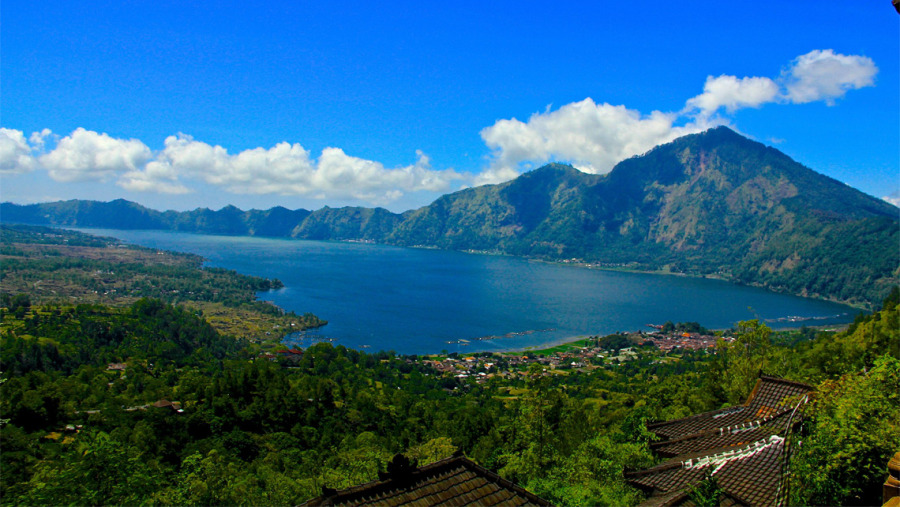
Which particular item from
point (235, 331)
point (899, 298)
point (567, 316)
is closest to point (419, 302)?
point (567, 316)

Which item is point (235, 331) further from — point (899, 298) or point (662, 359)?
point (899, 298)

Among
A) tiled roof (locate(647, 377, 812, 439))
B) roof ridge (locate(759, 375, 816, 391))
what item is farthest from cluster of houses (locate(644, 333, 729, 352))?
roof ridge (locate(759, 375, 816, 391))

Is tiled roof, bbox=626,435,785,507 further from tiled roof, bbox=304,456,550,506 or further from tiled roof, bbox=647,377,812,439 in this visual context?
tiled roof, bbox=304,456,550,506

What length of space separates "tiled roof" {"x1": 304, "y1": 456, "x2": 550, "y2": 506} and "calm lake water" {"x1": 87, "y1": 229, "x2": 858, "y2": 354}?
188ft

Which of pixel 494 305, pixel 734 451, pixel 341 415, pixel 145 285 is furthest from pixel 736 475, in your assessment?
pixel 145 285

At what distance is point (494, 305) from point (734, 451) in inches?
3357

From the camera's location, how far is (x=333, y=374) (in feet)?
149

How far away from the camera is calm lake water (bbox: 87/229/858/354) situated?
69375 mm

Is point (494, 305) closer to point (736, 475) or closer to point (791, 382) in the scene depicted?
point (791, 382)

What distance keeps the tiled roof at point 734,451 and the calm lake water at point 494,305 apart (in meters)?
53.6

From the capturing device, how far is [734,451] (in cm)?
689

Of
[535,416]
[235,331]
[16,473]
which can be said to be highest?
[535,416]

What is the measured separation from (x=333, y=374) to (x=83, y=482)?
34.9 meters

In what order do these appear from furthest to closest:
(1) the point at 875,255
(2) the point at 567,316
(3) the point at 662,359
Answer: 1. (1) the point at 875,255
2. (2) the point at 567,316
3. (3) the point at 662,359
